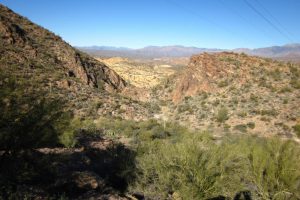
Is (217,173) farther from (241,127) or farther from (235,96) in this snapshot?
(235,96)

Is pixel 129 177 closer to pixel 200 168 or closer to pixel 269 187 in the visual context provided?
pixel 200 168

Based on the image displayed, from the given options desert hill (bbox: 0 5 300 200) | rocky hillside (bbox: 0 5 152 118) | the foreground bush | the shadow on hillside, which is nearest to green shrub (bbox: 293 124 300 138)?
desert hill (bbox: 0 5 300 200)

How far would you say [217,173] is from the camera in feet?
32.4

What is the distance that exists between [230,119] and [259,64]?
1329 centimetres

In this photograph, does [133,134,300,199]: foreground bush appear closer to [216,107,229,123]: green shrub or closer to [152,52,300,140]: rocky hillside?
[152,52,300,140]: rocky hillside

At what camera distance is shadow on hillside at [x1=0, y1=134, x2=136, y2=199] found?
28.2 feet

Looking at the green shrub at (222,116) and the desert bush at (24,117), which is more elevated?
the desert bush at (24,117)

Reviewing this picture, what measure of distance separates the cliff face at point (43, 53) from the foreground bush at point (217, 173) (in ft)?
76.1

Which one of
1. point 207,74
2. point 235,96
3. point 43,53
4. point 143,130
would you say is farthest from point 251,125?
point 43,53

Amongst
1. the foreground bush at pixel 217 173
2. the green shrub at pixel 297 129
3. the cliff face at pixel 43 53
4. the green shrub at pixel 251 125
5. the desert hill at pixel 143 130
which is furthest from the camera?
the cliff face at pixel 43 53

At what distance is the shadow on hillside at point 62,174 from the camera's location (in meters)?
8.59

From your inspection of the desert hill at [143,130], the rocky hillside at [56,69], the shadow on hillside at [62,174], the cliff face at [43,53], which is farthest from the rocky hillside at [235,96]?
the shadow on hillside at [62,174]

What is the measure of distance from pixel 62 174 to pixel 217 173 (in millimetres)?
5273

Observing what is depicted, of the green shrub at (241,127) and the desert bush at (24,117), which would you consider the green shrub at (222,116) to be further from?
the desert bush at (24,117)
